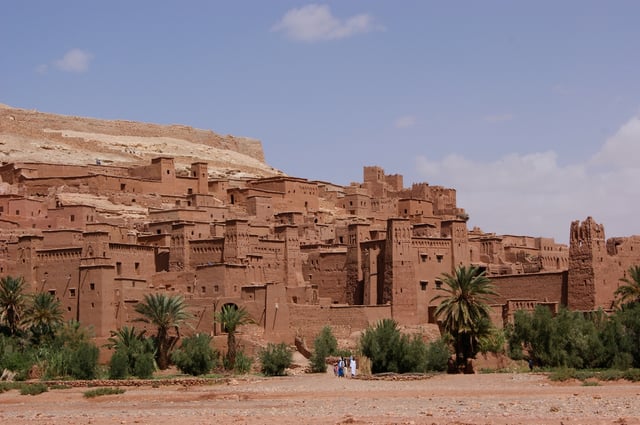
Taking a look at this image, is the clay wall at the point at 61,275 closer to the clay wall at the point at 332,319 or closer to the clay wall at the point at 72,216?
the clay wall at the point at 72,216

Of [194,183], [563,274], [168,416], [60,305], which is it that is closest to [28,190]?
[194,183]

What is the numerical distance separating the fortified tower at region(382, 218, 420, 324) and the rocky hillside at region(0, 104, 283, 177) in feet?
94.6

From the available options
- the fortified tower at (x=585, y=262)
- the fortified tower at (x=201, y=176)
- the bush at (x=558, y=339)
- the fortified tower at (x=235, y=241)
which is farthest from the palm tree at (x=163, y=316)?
Result: the fortified tower at (x=201, y=176)

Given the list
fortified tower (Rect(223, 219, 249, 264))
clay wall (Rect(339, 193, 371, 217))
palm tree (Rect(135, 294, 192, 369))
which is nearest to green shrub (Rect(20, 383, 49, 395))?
palm tree (Rect(135, 294, 192, 369))

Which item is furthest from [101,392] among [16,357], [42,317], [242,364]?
[42,317]

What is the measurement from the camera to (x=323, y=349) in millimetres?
46531

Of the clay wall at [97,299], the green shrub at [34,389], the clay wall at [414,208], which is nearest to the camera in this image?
the green shrub at [34,389]

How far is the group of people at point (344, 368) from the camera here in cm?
4322

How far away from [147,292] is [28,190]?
702 inches

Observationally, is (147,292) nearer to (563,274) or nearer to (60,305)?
(60,305)

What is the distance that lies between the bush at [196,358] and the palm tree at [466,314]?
8.43 metres

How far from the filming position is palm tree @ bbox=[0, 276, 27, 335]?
165 feet

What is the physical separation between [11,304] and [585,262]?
23.0 meters

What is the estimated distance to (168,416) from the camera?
3344 cm
